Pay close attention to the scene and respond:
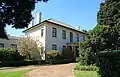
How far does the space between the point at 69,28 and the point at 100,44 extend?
21.2 m

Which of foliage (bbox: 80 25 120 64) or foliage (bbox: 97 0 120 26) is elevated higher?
foliage (bbox: 97 0 120 26)

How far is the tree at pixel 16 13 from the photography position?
41.5 ft

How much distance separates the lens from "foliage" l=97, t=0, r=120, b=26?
1177 inches

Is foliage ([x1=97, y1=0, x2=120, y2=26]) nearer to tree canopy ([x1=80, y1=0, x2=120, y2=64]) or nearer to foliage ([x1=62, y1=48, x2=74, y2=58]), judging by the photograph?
tree canopy ([x1=80, y1=0, x2=120, y2=64])

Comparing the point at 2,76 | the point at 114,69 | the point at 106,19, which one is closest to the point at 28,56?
the point at 106,19

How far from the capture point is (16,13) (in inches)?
510

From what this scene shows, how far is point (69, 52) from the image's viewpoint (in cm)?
4712

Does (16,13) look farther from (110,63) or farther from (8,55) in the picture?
(8,55)

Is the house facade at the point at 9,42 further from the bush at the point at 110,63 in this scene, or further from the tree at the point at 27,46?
the bush at the point at 110,63

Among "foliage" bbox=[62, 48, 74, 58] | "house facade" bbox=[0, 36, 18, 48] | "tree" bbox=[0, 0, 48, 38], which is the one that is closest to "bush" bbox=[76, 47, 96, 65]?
"tree" bbox=[0, 0, 48, 38]

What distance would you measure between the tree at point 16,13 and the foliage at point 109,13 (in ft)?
57.6

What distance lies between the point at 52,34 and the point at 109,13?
15740 millimetres

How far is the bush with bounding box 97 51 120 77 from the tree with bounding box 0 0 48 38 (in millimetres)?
5077

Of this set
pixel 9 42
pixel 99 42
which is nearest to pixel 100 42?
pixel 99 42
